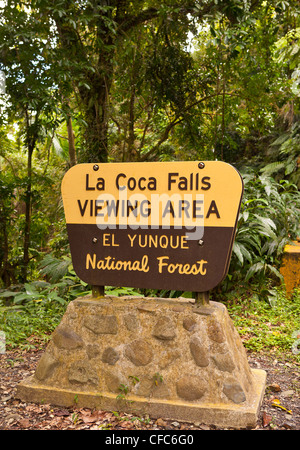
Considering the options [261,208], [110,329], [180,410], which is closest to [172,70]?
[261,208]

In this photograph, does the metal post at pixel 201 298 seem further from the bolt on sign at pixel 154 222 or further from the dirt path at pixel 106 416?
the dirt path at pixel 106 416

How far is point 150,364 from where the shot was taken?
2982 mm

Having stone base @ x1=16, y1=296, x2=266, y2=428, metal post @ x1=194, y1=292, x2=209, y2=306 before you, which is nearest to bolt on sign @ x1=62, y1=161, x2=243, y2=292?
metal post @ x1=194, y1=292, x2=209, y2=306

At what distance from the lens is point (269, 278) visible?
5605 millimetres

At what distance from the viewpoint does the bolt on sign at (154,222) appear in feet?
9.59

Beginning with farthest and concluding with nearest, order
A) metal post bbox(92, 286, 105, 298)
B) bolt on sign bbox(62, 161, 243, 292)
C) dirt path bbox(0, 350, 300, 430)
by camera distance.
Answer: metal post bbox(92, 286, 105, 298) < bolt on sign bbox(62, 161, 243, 292) < dirt path bbox(0, 350, 300, 430)

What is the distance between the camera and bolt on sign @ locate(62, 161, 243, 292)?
292 centimetres

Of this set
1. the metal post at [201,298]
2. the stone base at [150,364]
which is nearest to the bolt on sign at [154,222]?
the metal post at [201,298]

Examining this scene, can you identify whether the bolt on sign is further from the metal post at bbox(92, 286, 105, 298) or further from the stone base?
the stone base

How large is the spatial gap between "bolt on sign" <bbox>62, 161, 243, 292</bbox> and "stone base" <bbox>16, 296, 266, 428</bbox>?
19 cm

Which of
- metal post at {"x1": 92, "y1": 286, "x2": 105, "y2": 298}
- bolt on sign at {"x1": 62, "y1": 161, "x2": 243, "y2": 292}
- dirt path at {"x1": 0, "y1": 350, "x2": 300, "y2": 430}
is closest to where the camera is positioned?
dirt path at {"x1": 0, "y1": 350, "x2": 300, "y2": 430}

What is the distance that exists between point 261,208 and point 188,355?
360cm

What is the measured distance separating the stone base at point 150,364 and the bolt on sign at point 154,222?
19 cm

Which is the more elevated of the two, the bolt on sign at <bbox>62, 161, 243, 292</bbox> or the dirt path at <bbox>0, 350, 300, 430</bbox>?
the bolt on sign at <bbox>62, 161, 243, 292</bbox>
